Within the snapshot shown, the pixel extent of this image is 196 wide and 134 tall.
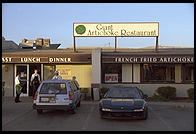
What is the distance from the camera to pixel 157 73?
2009 cm

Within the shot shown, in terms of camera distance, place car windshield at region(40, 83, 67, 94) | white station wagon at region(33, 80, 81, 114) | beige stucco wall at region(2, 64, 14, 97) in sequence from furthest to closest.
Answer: beige stucco wall at region(2, 64, 14, 97) → car windshield at region(40, 83, 67, 94) → white station wagon at region(33, 80, 81, 114)

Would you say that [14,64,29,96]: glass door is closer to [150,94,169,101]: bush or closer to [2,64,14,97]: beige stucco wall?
[2,64,14,97]: beige stucco wall

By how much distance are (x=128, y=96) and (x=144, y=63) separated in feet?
26.2

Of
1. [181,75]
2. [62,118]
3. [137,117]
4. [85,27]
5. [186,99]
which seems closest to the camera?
[137,117]

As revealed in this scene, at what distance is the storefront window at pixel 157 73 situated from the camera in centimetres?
2002

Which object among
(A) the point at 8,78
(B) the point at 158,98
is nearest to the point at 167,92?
(B) the point at 158,98

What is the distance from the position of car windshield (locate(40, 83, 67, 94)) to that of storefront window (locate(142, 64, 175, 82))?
353 inches

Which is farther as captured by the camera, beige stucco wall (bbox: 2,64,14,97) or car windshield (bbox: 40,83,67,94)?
beige stucco wall (bbox: 2,64,14,97)

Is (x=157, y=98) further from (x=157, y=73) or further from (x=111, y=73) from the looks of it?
(x=111, y=73)

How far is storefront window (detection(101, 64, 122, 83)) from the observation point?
792 inches

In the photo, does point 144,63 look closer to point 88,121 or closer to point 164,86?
point 164,86

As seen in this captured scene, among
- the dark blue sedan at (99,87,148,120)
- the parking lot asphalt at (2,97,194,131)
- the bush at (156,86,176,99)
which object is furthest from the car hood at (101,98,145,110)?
the bush at (156,86,176,99)

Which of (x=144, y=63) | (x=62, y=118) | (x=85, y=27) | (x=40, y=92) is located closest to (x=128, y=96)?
(x=62, y=118)

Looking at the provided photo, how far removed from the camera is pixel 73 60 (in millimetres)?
19250
